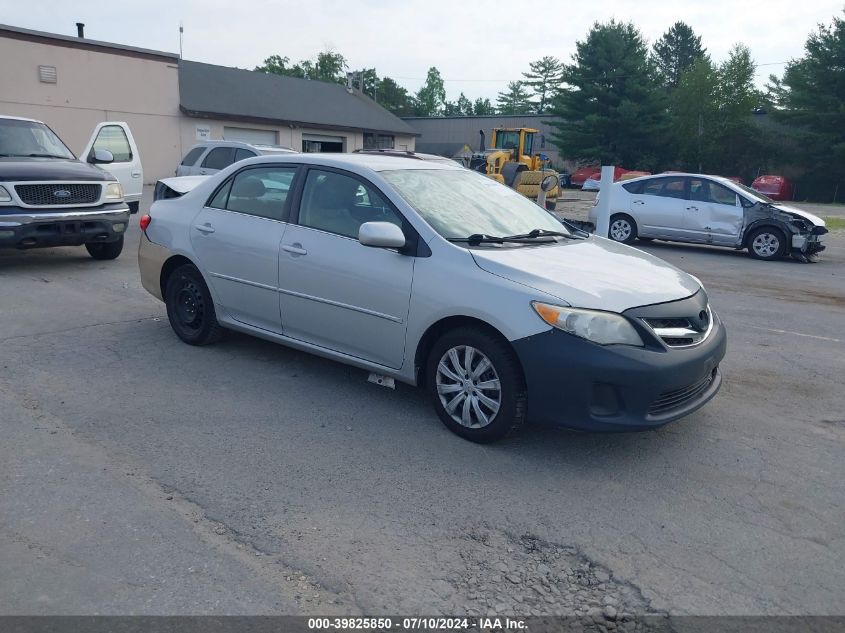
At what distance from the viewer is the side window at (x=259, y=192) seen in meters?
5.60

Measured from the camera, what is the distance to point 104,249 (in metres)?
10.6

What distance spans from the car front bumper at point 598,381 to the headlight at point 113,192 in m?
7.70

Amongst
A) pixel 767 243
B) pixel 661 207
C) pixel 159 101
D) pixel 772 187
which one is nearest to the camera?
pixel 767 243

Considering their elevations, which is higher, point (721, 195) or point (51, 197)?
point (721, 195)

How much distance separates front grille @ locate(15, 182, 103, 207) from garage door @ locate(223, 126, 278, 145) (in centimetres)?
2555

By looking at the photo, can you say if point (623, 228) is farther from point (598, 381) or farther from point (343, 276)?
point (598, 381)

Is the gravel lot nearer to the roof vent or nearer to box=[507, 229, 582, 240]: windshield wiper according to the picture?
box=[507, 229, 582, 240]: windshield wiper

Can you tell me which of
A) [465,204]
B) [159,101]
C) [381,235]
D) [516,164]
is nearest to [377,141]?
[159,101]

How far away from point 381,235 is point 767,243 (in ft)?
37.2

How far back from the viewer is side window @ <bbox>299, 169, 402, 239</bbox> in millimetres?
5055

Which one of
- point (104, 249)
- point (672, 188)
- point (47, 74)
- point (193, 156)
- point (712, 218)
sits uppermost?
point (47, 74)

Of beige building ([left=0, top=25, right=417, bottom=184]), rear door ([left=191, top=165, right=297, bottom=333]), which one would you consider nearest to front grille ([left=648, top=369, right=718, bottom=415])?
rear door ([left=191, top=165, right=297, bottom=333])

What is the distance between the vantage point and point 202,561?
3191 millimetres

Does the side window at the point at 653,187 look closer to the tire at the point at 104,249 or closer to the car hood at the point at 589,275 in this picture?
the tire at the point at 104,249
